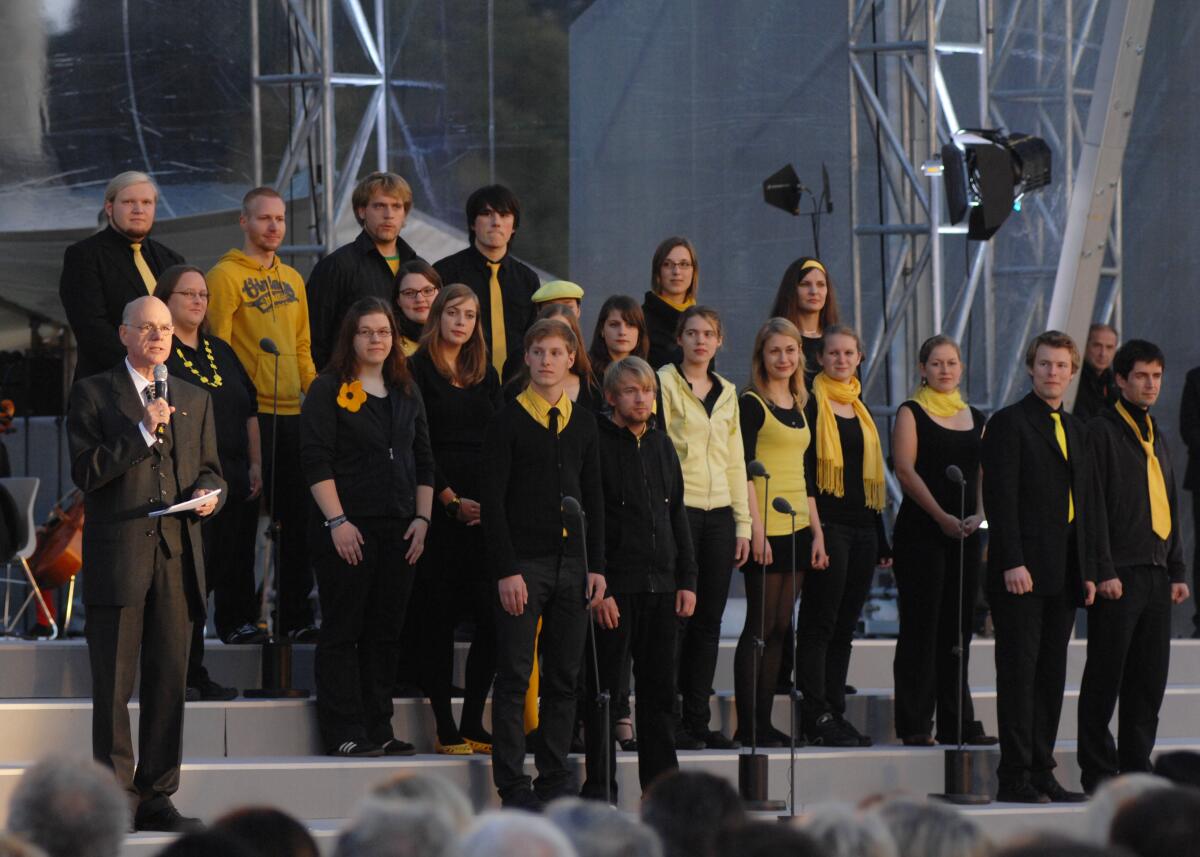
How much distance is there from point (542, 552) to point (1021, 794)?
1.63 m

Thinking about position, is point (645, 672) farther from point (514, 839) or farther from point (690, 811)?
point (514, 839)

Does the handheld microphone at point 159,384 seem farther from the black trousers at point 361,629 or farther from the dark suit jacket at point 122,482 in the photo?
the black trousers at point 361,629

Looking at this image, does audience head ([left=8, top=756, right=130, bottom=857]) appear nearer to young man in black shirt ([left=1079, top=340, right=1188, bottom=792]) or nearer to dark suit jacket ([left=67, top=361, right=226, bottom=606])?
dark suit jacket ([left=67, top=361, right=226, bottom=606])

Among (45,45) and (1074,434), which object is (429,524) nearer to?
(1074,434)

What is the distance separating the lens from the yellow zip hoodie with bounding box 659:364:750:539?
18.5 ft

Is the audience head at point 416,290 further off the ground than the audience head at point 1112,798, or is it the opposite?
the audience head at point 416,290

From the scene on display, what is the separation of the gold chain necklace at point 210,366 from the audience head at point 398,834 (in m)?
3.32

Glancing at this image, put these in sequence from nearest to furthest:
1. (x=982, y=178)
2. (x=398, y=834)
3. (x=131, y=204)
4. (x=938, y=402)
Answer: (x=398, y=834) → (x=131, y=204) → (x=938, y=402) → (x=982, y=178)

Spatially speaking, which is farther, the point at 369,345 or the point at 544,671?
the point at 369,345

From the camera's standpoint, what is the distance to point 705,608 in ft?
18.3

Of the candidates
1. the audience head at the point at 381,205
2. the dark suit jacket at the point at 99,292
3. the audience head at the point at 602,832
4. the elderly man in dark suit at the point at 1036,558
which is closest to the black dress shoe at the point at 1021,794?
the elderly man in dark suit at the point at 1036,558

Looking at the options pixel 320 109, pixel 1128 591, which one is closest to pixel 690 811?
pixel 1128 591

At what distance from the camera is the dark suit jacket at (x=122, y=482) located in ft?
14.6

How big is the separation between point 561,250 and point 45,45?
2.81 meters
